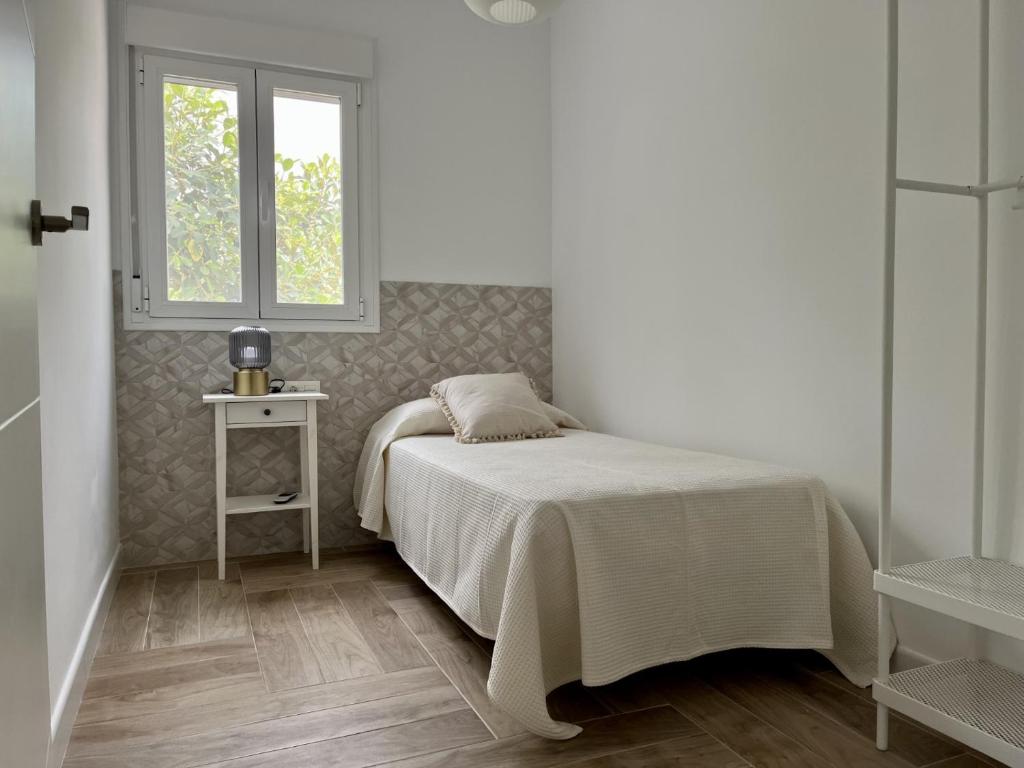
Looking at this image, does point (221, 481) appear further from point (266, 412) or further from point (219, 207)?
point (219, 207)

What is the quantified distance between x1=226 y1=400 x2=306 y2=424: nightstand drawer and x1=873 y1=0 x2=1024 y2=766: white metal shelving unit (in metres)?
2.30

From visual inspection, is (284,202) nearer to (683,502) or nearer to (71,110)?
(71,110)

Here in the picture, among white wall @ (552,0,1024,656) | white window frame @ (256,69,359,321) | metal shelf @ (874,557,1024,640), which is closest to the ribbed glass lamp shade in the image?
white window frame @ (256,69,359,321)

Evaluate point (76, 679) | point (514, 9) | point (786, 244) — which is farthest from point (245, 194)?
point (786, 244)

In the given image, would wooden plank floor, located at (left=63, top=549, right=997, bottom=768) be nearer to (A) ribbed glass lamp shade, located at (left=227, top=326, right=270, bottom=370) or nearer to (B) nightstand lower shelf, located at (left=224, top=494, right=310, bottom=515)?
(B) nightstand lower shelf, located at (left=224, top=494, right=310, bottom=515)

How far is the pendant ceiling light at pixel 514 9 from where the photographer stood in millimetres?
2209

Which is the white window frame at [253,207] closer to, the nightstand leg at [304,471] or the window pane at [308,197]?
the window pane at [308,197]

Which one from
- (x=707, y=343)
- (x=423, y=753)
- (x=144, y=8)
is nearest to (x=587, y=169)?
(x=707, y=343)

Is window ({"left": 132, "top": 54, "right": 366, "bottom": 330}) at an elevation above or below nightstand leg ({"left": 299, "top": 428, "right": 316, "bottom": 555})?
above

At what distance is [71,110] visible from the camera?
208cm

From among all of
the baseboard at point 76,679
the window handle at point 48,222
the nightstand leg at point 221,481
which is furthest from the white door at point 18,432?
the nightstand leg at point 221,481

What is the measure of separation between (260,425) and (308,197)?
3.83 ft

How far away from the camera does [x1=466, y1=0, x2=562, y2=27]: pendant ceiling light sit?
2.21 m

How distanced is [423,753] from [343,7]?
3.34m
